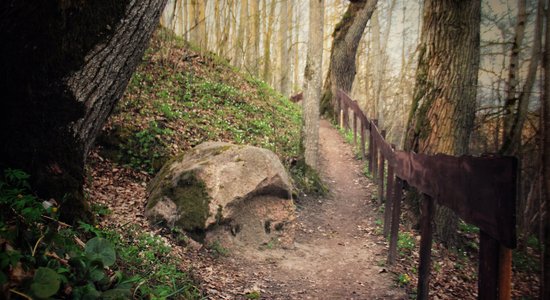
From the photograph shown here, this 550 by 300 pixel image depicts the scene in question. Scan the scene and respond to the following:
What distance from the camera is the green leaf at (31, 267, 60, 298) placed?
164cm

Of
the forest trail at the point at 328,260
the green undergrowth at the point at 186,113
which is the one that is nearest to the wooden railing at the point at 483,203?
the forest trail at the point at 328,260

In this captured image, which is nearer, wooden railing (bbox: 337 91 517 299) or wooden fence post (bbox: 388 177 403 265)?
wooden railing (bbox: 337 91 517 299)

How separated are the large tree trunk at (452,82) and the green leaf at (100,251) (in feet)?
18.3

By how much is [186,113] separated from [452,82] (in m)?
5.84

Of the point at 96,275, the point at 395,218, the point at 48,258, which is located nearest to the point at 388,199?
the point at 395,218

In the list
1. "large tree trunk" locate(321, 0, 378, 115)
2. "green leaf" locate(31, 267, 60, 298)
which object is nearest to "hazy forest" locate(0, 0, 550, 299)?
"green leaf" locate(31, 267, 60, 298)

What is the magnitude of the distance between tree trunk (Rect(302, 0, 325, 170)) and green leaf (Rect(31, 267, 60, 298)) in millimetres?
7567

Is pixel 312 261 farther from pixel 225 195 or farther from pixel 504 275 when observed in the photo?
pixel 504 275

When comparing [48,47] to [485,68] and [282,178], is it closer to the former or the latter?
[282,178]

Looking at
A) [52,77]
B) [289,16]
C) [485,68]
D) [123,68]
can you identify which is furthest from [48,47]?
[289,16]

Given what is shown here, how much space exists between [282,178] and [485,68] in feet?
21.8

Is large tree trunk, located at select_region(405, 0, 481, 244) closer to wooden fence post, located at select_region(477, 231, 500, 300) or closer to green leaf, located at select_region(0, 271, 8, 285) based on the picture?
wooden fence post, located at select_region(477, 231, 500, 300)

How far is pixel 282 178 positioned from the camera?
6.16 m

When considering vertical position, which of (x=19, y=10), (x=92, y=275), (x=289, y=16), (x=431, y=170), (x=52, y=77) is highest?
(x=289, y=16)
